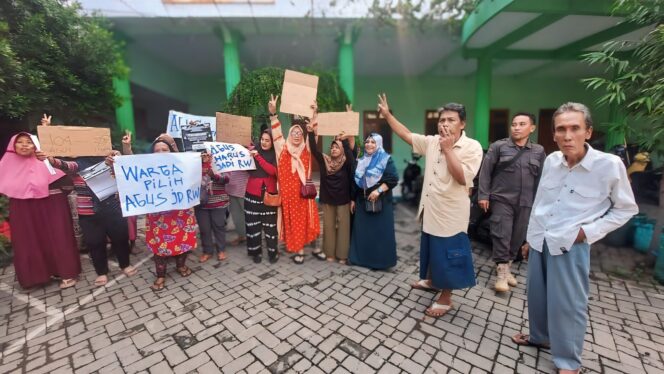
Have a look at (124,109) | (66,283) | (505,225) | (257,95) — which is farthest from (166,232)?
(124,109)

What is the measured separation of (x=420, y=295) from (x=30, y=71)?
571cm

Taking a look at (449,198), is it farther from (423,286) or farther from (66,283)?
(66,283)

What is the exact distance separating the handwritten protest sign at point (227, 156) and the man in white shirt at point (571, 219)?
2948 millimetres

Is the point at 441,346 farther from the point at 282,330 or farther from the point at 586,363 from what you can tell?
the point at 282,330

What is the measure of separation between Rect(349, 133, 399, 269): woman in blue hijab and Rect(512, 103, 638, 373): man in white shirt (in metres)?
1.52

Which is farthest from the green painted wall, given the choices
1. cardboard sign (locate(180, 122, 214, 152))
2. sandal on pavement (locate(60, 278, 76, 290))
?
sandal on pavement (locate(60, 278, 76, 290))

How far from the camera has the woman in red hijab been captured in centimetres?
289

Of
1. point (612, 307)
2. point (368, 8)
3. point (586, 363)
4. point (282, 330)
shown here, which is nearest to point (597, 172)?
point (586, 363)

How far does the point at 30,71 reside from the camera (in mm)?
3820

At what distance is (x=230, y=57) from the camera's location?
6.73m

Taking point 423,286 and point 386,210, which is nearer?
point 423,286

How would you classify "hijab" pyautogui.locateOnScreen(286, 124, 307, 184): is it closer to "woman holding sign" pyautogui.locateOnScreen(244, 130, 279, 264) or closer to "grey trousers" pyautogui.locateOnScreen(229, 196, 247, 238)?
"woman holding sign" pyautogui.locateOnScreen(244, 130, 279, 264)

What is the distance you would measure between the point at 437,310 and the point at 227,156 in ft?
9.09

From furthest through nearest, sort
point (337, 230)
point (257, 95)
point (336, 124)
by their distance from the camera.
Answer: point (257, 95), point (337, 230), point (336, 124)
